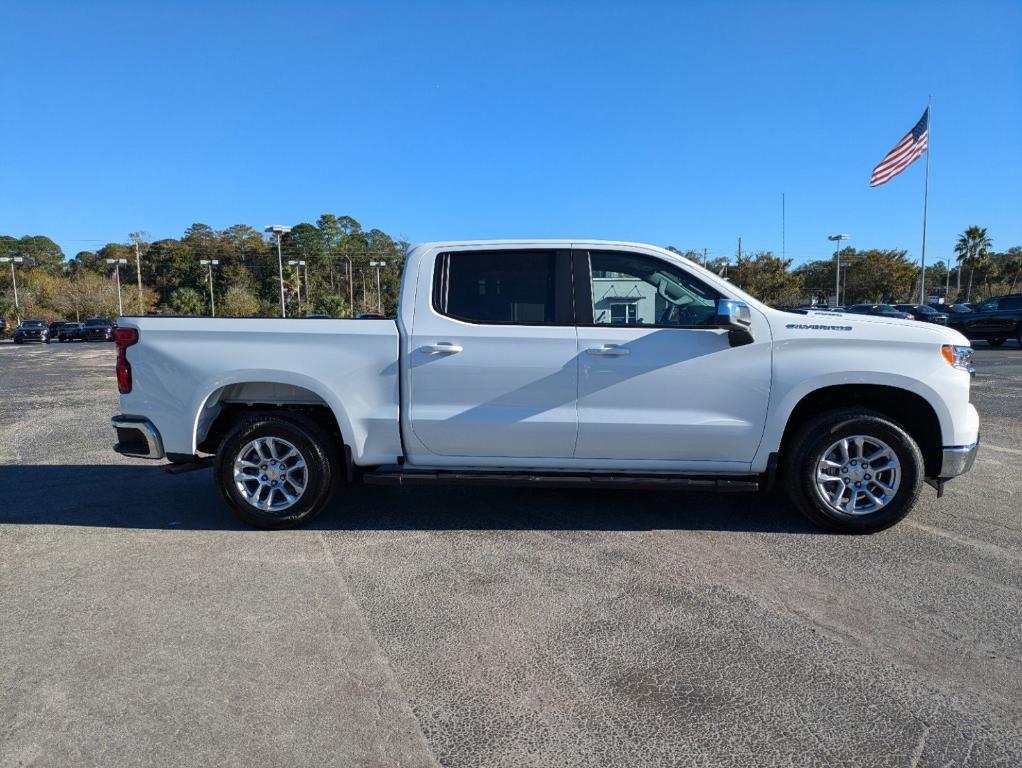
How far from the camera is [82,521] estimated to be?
4906mm

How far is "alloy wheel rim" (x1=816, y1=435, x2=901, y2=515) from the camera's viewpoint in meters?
4.35

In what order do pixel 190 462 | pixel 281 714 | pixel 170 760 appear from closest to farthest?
pixel 170 760
pixel 281 714
pixel 190 462

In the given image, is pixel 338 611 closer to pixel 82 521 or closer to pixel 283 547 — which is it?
pixel 283 547

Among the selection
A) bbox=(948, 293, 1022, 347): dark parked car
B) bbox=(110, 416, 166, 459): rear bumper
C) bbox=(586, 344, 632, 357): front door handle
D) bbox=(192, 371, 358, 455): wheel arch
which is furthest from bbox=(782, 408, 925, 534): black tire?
bbox=(948, 293, 1022, 347): dark parked car

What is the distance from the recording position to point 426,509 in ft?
16.7

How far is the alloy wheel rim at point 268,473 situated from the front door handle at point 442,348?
1.19 metres

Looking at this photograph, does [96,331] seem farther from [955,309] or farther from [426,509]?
[955,309]

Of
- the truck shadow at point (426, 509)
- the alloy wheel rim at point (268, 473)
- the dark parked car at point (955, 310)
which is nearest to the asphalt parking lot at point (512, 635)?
the truck shadow at point (426, 509)

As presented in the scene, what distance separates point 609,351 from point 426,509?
193 cm

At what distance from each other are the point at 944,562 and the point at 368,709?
11.5 feet

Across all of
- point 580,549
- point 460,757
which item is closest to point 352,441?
point 580,549

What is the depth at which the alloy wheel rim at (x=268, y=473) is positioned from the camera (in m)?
4.58

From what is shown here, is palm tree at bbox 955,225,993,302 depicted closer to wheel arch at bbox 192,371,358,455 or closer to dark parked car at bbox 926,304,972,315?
dark parked car at bbox 926,304,972,315

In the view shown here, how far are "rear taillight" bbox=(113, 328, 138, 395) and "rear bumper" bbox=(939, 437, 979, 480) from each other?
5548mm
